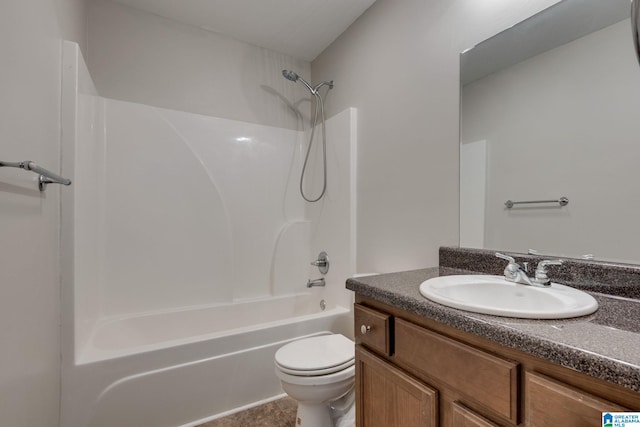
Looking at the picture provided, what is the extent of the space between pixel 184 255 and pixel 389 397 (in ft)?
5.92

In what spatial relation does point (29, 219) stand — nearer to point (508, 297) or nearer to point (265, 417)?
point (265, 417)

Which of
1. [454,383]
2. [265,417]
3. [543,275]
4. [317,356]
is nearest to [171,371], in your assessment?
[265,417]

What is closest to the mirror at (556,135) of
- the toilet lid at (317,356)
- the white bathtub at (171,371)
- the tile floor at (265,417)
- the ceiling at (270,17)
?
Result: the toilet lid at (317,356)

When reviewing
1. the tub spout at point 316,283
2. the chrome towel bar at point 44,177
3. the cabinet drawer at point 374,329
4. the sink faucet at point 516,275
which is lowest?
the tub spout at point 316,283

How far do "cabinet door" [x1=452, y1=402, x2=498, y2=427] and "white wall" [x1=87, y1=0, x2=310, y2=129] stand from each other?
2373mm

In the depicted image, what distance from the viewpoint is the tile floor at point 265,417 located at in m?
1.58

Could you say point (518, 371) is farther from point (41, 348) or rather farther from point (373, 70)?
point (373, 70)

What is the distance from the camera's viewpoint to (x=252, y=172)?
245cm

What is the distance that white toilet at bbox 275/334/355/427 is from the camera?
1.30 meters

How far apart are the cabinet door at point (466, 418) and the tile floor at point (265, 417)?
1.21 m

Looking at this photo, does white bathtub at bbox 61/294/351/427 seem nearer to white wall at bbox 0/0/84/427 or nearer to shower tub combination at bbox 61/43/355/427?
shower tub combination at bbox 61/43/355/427

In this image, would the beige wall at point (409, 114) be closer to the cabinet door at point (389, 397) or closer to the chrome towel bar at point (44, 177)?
the cabinet door at point (389, 397)

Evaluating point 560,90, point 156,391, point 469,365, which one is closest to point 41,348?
point 156,391

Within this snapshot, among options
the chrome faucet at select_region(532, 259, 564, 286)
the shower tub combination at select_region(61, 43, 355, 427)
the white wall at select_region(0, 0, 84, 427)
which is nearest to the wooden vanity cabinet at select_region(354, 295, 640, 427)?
the chrome faucet at select_region(532, 259, 564, 286)
